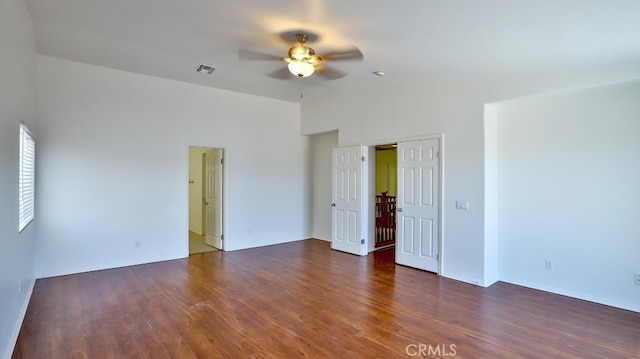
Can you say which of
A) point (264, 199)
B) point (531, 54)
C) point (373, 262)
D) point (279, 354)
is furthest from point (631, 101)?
point (264, 199)

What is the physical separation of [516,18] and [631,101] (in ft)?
6.73

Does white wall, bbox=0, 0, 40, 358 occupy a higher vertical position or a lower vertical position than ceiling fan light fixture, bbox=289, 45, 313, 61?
lower

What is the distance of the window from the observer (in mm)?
3359

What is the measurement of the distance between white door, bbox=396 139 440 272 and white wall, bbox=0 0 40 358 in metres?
4.73

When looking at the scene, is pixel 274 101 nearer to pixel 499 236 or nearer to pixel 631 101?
pixel 499 236

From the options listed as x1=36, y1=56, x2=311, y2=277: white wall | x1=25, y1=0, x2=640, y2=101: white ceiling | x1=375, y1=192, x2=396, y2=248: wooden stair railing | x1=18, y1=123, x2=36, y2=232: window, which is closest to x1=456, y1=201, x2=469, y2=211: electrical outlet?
x1=25, y1=0, x2=640, y2=101: white ceiling

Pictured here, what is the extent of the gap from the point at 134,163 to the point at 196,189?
3157mm

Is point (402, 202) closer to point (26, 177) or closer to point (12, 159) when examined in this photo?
point (12, 159)

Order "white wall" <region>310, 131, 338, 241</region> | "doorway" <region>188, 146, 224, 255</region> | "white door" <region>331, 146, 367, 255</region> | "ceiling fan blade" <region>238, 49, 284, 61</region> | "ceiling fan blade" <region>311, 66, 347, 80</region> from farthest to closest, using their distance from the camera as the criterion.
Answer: "white wall" <region>310, 131, 338, 241</region>, "doorway" <region>188, 146, 224, 255</region>, "white door" <region>331, 146, 367, 255</region>, "ceiling fan blade" <region>311, 66, 347, 80</region>, "ceiling fan blade" <region>238, 49, 284, 61</region>

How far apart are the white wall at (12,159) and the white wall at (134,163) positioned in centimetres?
111

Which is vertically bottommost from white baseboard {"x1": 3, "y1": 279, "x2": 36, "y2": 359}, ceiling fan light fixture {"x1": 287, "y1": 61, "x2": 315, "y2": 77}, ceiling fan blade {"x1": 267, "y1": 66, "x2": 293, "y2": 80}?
white baseboard {"x1": 3, "y1": 279, "x2": 36, "y2": 359}

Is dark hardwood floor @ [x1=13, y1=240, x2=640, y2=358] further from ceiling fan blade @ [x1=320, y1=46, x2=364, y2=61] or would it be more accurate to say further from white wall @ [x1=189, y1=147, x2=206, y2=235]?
white wall @ [x1=189, y1=147, x2=206, y2=235]

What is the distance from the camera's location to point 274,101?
7.02 meters

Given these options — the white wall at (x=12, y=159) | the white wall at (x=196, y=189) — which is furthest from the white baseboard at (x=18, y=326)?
the white wall at (x=196, y=189)
